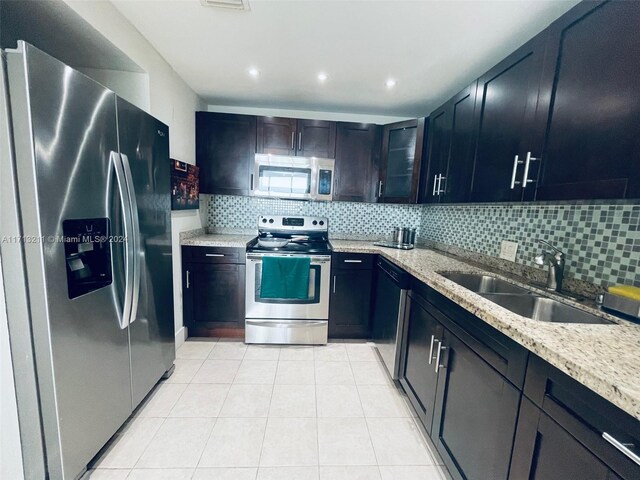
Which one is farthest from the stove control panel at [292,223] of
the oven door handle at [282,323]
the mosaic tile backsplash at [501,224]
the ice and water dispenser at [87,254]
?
the ice and water dispenser at [87,254]

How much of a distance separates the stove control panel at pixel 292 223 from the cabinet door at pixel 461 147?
1248 mm

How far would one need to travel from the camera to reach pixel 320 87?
89.9 inches

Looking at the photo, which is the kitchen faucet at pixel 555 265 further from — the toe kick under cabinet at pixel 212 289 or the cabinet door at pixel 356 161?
the toe kick under cabinet at pixel 212 289

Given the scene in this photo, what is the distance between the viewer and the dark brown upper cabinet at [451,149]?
5.59 ft

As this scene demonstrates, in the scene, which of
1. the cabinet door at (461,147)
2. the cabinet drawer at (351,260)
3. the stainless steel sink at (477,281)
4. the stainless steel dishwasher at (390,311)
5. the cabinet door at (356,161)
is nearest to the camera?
the stainless steel sink at (477,281)

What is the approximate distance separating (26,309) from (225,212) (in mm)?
2078

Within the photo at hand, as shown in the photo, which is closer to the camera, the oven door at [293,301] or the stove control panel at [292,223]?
the oven door at [293,301]

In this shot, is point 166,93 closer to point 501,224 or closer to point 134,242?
point 134,242

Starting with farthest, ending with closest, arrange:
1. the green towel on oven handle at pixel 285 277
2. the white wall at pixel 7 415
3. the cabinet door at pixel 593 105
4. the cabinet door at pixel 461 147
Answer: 1. the green towel on oven handle at pixel 285 277
2. the cabinet door at pixel 461 147
3. the white wall at pixel 7 415
4. the cabinet door at pixel 593 105

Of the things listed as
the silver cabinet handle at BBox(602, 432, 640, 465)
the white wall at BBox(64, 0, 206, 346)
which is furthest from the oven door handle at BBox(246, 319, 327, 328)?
the silver cabinet handle at BBox(602, 432, 640, 465)

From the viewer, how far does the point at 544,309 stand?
4.15 feet

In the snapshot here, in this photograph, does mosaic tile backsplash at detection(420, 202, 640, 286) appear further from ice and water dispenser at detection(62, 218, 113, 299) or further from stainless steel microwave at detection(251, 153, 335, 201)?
ice and water dispenser at detection(62, 218, 113, 299)

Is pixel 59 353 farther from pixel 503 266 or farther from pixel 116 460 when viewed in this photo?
pixel 503 266

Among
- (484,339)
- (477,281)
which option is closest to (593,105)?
(484,339)
